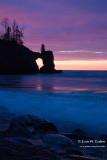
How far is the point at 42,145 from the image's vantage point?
479cm

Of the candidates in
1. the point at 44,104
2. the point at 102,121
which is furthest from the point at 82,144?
the point at 44,104

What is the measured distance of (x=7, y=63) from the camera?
52156mm

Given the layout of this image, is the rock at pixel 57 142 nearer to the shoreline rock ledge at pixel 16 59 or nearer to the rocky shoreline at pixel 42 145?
the rocky shoreline at pixel 42 145

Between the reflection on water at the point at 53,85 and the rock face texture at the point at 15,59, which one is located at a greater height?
the rock face texture at the point at 15,59

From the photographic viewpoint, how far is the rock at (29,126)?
5488 millimetres

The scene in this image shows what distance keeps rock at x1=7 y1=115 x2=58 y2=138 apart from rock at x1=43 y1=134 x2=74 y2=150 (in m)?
0.62

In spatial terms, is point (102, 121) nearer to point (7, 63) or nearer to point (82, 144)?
point (82, 144)

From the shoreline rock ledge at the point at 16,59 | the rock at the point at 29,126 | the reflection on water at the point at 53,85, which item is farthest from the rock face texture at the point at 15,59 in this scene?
the rock at the point at 29,126

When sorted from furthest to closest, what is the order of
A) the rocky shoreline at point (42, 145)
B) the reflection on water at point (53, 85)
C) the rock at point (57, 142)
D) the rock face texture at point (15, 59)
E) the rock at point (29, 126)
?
the rock face texture at point (15, 59) → the reflection on water at point (53, 85) → the rock at point (29, 126) → the rock at point (57, 142) → the rocky shoreline at point (42, 145)

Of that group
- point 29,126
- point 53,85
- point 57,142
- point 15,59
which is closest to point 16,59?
point 15,59

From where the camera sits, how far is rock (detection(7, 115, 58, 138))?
5.49 meters

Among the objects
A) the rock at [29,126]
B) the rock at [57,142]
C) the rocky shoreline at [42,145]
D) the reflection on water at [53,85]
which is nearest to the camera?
the rocky shoreline at [42,145]

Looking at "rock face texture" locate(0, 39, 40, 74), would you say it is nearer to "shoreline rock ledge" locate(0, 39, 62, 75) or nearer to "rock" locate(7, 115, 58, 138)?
"shoreline rock ledge" locate(0, 39, 62, 75)

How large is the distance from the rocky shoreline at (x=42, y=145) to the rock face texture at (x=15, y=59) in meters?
47.0
